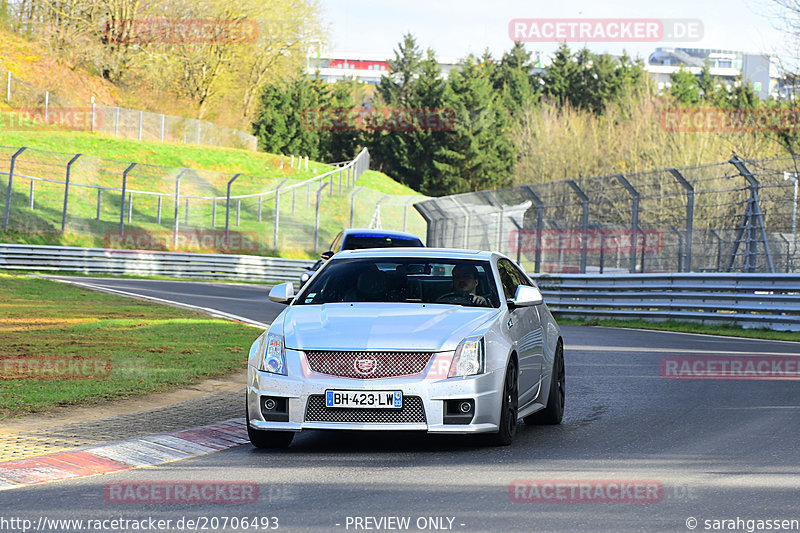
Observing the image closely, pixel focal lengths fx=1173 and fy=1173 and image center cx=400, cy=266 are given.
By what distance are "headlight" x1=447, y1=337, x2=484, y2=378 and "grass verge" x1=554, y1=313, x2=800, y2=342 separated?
1203cm

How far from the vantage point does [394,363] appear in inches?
303

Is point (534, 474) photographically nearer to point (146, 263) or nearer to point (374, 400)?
point (374, 400)

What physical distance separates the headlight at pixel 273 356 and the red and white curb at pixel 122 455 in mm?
719

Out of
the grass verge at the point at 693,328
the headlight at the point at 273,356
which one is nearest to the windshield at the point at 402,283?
the headlight at the point at 273,356

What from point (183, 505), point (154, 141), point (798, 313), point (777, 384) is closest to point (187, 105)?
point (154, 141)

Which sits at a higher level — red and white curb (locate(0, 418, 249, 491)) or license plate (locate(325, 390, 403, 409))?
license plate (locate(325, 390, 403, 409))

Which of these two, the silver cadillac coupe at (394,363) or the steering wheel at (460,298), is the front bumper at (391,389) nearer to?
the silver cadillac coupe at (394,363)

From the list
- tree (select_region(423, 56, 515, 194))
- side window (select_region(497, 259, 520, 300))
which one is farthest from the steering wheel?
tree (select_region(423, 56, 515, 194))

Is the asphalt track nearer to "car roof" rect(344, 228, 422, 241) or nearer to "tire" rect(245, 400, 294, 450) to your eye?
"tire" rect(245, 400, 294, 450)

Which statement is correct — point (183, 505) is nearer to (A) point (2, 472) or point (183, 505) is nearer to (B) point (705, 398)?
(A) point (2, 472)

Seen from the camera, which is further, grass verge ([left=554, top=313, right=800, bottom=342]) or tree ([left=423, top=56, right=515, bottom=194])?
tree ([left=423, top=56, right=515, bottom=194])

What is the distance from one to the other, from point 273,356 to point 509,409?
5.57ft

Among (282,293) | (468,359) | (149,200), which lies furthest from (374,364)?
(149,200)

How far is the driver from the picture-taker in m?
8.86
